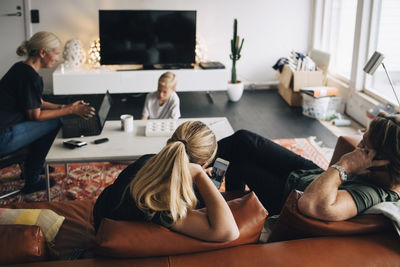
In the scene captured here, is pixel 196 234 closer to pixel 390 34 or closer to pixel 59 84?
pixel 390 34

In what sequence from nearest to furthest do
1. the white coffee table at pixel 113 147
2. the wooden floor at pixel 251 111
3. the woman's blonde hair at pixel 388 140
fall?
1. the woman's blonde hair at pixel 388 140
2. the white coffee table at pixel 113 147
3. the wooden floor at pixel 251 111

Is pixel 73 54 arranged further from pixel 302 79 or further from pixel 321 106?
pixel 321 106

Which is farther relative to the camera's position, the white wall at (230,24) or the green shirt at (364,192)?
the white wall at (230,24)

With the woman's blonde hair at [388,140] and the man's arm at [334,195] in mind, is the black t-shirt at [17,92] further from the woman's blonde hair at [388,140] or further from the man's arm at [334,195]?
the woman's blonde hair at [388,140]

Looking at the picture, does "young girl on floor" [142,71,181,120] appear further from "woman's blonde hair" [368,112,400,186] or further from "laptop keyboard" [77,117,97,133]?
"woman's blonde hair" [368,112,400,186]

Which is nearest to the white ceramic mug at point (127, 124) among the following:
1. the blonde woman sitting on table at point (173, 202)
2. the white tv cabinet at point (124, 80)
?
the blonde woman sitting on table at point (173, 202)

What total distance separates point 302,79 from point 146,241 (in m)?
4.14

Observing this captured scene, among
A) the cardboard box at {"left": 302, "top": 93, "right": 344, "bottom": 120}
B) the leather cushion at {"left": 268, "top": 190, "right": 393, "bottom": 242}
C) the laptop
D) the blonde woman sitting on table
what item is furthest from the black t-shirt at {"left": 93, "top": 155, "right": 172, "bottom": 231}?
the cardboard box at {"left": 302, "top": 93, "right": 344, "bottom": 120}

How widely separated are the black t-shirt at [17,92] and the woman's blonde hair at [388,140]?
2.13 meters

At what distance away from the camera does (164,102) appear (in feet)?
10.7

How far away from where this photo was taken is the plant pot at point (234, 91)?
207 inches

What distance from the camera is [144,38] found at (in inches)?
200

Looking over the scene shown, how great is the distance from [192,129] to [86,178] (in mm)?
1815

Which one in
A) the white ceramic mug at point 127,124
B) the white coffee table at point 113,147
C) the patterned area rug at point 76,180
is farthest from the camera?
the patterned area rug at point 76,180
